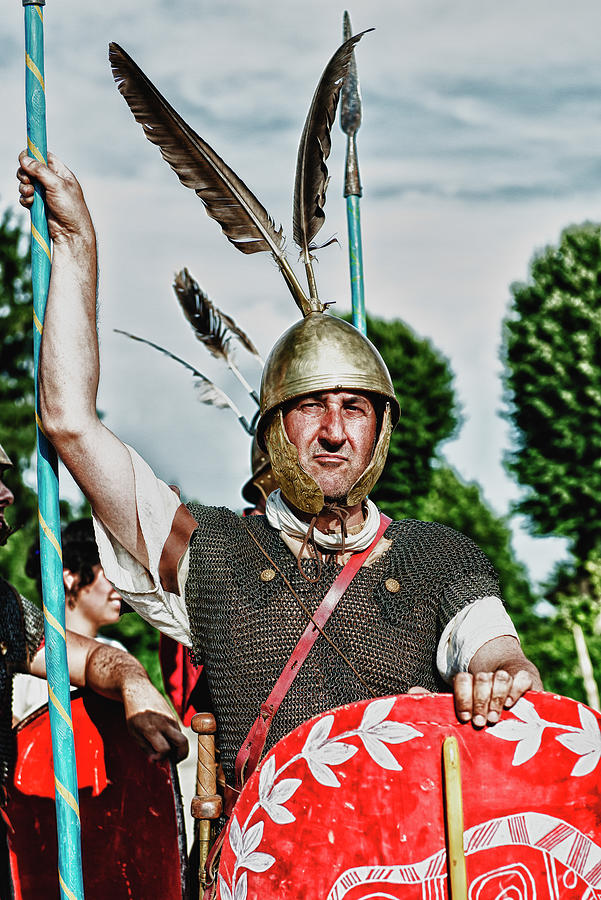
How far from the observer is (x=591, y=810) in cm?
225

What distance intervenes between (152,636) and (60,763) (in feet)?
41.8

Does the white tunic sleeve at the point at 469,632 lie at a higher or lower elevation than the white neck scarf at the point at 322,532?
lower

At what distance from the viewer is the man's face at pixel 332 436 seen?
3.03 m

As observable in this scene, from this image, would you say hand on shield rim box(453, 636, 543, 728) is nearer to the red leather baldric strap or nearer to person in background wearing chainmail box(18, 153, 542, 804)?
person in background wearing chainmail box(18, 153, 542, 804)

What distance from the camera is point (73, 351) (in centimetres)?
262

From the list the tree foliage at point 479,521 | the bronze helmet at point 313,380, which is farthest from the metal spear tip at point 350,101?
the tree foliage at point 479,521

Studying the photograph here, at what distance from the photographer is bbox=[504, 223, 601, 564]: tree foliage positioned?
22203 millimetres

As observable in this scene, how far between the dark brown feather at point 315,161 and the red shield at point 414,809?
161 cm

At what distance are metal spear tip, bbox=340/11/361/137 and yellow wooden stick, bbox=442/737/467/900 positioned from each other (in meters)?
3.29

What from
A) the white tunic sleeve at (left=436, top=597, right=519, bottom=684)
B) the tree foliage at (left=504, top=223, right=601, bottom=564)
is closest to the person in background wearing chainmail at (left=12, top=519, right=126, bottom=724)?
the white tunic sleeve at (left=436, top=597, right=519, bottom=684)

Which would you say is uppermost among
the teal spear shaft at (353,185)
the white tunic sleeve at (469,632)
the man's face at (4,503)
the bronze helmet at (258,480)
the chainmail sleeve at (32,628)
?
the teal spear shaft at (353,185)

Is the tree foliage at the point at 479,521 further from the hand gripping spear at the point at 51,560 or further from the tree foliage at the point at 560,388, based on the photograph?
the hand gripping spear at the point at 51,560

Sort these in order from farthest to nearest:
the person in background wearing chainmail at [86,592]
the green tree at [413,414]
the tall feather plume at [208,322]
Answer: the green tree at [413,414] < the tall feather plume at [208,322] < the person in background wearing chainmail at [86,592]

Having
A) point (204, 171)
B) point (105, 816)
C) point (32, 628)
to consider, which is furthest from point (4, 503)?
point (204, 171)
